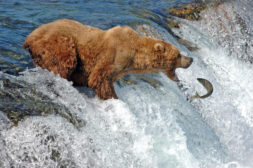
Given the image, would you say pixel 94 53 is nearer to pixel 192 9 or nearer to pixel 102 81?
pixel 102 81

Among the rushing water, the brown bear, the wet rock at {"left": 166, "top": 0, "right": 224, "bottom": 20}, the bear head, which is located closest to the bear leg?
the brown bear

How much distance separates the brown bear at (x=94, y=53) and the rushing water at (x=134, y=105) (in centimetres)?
23

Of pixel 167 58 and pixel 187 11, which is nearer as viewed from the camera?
pixel 167 58

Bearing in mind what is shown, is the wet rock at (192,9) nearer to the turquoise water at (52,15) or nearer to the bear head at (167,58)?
the turquoise water at (52,15)

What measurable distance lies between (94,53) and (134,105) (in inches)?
49.7

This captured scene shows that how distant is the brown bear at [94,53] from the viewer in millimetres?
4703

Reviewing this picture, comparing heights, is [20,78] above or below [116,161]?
above

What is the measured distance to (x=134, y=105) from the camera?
5.82 meters

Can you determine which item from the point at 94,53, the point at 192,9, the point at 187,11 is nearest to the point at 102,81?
the point at 94,53

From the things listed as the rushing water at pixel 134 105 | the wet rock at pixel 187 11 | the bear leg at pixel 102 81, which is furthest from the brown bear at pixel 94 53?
the wet rock at pixel 187 11

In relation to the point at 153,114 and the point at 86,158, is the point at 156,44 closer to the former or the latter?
the point at 153,114

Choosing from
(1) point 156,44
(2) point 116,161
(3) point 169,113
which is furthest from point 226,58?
(2) point 116,161

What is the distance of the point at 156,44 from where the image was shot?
5.44 meters

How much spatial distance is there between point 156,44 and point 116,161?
2.02 m
